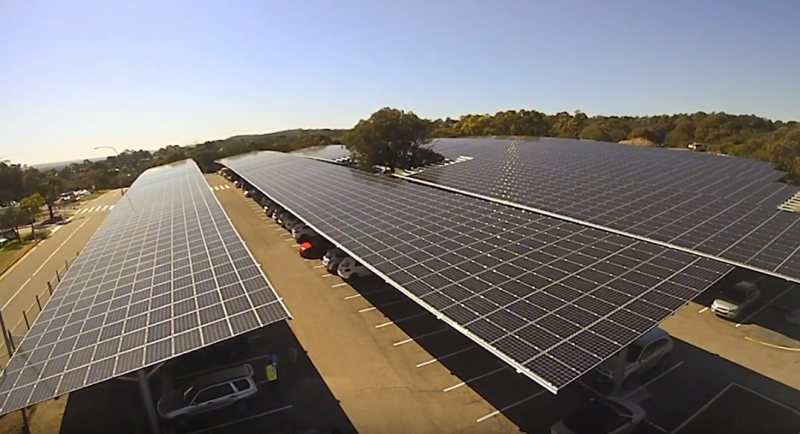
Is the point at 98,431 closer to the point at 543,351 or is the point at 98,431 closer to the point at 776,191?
the point at 543,351

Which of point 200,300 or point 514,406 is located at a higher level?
point 200,300

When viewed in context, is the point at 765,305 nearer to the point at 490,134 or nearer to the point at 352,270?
the point at 352,270

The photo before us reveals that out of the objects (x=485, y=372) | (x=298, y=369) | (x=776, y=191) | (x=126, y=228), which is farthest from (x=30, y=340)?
(x=776, y=191)

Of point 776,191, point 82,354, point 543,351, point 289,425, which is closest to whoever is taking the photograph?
point 543,351

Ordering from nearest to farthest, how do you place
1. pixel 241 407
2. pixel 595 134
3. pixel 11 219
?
pixel 241 407 → pixel 11 219 → pixel 595 134

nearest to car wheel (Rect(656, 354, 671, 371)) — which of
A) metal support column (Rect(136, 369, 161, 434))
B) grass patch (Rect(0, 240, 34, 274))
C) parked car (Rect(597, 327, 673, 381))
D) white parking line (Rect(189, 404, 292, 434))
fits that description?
parked car (Rect(597, 327, 673, 381))

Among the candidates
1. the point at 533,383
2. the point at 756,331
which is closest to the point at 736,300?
the point at 756,331

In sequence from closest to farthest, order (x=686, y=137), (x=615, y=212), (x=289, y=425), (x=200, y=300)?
(x=289, y=425) < (x=200, y=300) < (x=615, y=212) < (x=686, y=137)
